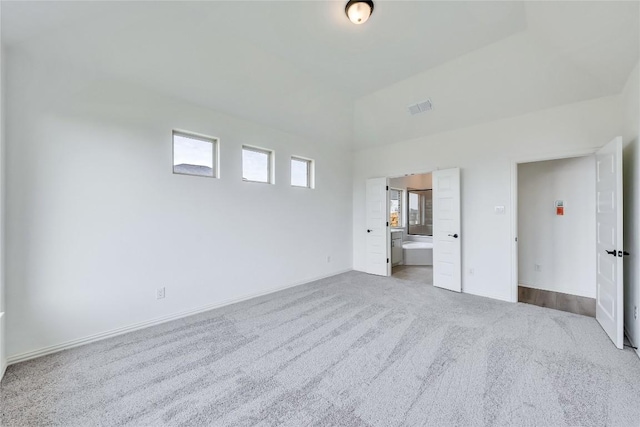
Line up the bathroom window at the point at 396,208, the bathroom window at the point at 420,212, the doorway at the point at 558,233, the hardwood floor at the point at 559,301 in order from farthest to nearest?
the bathroom window at the point at 420,212 → the bathroom window at the point at 396,208 → the doorway at the point at 558,233 → the hardwood floor at the point at 559,301

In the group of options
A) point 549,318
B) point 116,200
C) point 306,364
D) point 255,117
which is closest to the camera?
point 306,364

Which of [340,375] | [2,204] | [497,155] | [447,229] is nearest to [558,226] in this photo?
[497,155]

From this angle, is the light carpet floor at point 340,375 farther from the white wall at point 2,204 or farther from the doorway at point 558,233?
the doorway at point 558,233

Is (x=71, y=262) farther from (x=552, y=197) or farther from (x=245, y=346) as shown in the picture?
(x=552, y=197)

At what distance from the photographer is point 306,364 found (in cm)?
218

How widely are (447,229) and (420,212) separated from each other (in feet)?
13.4

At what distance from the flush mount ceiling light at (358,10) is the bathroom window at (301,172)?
256 cm

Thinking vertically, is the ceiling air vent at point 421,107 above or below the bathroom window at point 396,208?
above

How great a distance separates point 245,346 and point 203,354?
0.37m

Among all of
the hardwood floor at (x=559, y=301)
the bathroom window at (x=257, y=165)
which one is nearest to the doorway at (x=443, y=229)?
the hardwood floor at (x=559, y=301)

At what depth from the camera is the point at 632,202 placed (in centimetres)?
253

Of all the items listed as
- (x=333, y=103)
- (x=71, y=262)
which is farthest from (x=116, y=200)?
(x=333, y=103)

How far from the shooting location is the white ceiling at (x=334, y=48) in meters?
2.19

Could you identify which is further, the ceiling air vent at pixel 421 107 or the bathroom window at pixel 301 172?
the bathroom window at pixel 301 172
